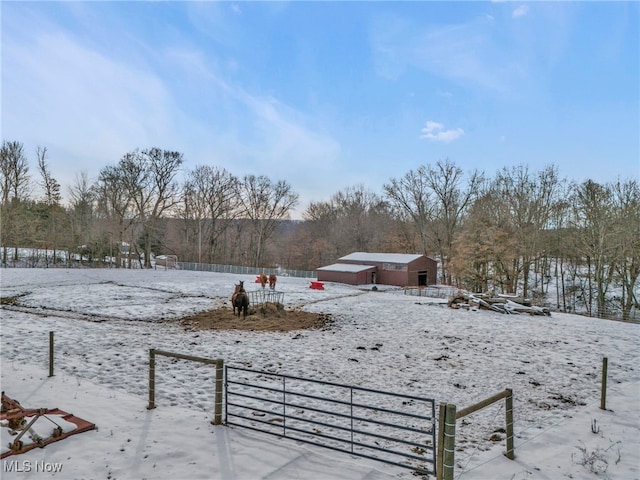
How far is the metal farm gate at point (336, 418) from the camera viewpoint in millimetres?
4914

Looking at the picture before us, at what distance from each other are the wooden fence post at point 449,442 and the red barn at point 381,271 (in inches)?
1249

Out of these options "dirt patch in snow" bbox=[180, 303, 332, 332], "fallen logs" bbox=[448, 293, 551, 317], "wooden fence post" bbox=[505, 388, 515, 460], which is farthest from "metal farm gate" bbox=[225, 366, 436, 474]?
"fallen logs" bbox=[448, 293, 551, 317]

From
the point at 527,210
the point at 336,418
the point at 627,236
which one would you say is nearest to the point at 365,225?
the point at 527,210

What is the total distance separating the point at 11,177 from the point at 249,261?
3227 centimetres

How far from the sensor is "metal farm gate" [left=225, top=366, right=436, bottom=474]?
16.1 ft

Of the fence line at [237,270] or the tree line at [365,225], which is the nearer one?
the tree line at [365,225]

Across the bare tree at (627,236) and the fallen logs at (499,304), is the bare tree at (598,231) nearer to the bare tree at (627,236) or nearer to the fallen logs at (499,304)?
the bare tree at (627,236)

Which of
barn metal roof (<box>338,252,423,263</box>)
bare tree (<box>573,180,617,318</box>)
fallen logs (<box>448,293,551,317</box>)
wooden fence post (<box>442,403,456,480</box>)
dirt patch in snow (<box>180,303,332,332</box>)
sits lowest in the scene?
dirt patch in snow (<box>180,303,332,332</box>)

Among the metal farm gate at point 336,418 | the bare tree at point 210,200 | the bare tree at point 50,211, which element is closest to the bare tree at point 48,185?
the bare tree at point 50,211

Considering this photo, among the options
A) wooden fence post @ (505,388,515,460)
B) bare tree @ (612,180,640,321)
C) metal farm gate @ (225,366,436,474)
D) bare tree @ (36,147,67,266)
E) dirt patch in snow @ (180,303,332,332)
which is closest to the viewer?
metal farm gate @ (225,366,436,474)

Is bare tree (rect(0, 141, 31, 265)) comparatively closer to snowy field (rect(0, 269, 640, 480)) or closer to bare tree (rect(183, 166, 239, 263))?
bare tree (rect(183, 166, 239, 263))

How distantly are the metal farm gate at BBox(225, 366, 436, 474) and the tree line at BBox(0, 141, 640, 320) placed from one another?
27.0 m

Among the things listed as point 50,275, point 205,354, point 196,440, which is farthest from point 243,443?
point 50,275

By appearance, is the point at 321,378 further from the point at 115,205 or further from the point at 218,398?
the point at 115,205
